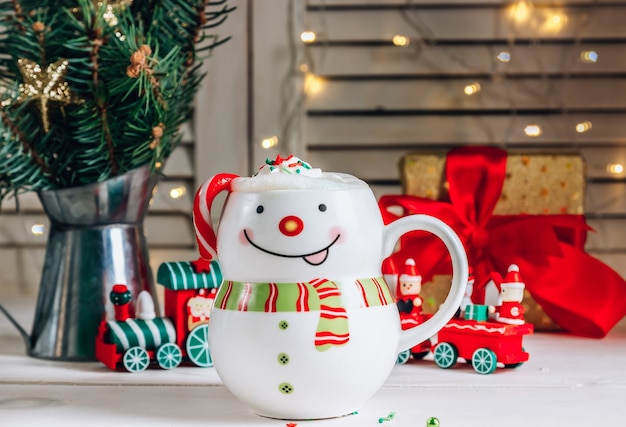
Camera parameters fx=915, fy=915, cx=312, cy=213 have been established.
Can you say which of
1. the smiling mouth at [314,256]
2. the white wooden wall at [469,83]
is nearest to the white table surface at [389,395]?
the smiling mouth at [314,256]

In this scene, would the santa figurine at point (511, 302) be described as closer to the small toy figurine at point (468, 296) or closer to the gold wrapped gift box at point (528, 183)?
the small toy figurine at point (468, 296)

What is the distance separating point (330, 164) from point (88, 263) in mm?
447

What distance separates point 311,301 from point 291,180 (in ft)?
0.29

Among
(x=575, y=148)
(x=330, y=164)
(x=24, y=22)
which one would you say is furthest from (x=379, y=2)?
(x=24, y=22)

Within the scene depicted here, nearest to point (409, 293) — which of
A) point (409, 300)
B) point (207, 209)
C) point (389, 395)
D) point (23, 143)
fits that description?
point (409, 300)

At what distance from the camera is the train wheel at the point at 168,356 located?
0.87m

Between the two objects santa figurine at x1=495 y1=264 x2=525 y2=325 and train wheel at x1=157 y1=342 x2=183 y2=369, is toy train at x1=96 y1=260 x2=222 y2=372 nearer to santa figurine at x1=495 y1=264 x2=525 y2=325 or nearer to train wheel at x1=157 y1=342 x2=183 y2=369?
train wheel at x1=157 y1=342 x2=183 y2=369

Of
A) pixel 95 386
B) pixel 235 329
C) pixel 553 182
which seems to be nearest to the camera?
pixel 235 329

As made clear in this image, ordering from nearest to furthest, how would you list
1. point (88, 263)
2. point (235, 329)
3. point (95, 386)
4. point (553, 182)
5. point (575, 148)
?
point (235, 329), point (95, 386), point (88, 263), point (553, 182), point (575, 148)

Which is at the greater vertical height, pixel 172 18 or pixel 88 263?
pixel 172 18

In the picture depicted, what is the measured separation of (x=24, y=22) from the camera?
0.89 metres

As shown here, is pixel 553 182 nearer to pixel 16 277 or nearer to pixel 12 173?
pixel 12 173

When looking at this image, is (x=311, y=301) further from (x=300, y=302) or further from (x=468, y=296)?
(x=468, y=296)

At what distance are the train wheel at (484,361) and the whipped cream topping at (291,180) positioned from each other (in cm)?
24
